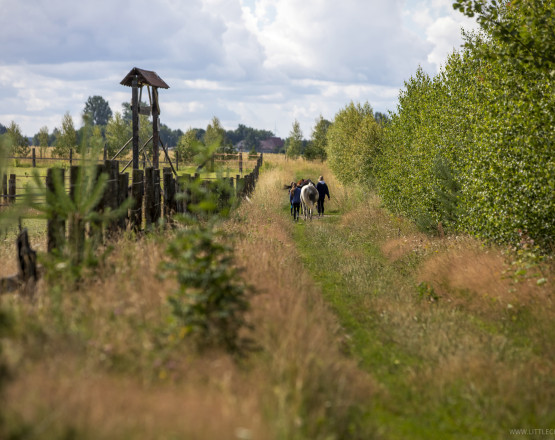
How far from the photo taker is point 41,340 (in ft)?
16.4

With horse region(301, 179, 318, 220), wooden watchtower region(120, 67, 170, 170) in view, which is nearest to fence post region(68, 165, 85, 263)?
wooden watchtower region(120, 67, 170, 170)

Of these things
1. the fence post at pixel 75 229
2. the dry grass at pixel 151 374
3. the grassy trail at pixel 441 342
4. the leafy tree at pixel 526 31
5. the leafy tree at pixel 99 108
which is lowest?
the grassy trail at pixel 441 342

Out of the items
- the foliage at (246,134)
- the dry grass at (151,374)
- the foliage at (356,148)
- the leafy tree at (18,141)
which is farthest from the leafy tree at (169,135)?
the dry grass at (151,374)

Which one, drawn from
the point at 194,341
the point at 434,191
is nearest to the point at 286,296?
the point at 194,341

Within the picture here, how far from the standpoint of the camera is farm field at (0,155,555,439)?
3.98 m

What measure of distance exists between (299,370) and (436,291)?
6479 millimetres

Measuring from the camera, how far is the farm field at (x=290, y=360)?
13.1 feet

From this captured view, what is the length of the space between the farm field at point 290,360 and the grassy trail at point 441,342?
2 cm

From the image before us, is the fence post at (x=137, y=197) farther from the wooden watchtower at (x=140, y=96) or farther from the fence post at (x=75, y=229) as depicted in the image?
the wooden watchtower at (x=140, y=96)

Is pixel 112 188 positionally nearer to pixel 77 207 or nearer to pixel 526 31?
pixel 77 207

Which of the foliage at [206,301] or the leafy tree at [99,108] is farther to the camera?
the leafy tree at [99,108]

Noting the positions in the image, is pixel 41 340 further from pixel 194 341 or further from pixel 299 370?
pixel 299 370

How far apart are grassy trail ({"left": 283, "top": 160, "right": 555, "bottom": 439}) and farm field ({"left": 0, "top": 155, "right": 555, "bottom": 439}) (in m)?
0.02

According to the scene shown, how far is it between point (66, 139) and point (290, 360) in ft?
180
